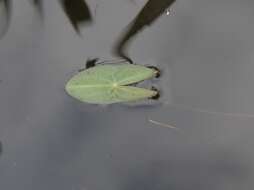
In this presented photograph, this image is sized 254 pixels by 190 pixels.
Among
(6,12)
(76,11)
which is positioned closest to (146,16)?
(76,11)

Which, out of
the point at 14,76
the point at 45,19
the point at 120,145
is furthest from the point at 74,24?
the point at 120,145

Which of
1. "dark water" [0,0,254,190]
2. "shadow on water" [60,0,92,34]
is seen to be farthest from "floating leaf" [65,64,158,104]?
"shadow on water" [60,0,92,34]

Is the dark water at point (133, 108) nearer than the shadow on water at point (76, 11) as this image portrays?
Yes

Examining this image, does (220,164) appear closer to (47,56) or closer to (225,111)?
(225,111)

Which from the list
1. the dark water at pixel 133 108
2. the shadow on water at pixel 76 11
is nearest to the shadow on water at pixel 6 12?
the dark water at pixel 133 108

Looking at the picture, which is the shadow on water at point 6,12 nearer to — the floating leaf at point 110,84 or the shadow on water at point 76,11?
the shadow on water at point 76,11

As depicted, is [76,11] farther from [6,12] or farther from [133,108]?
[133,108]

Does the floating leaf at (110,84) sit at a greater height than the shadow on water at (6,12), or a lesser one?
lesser
